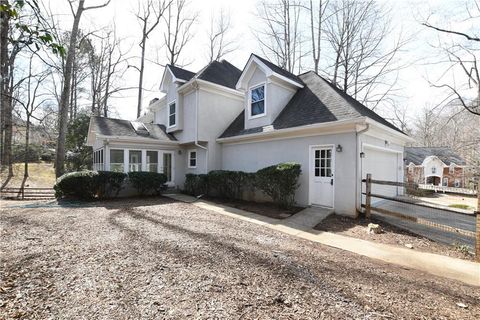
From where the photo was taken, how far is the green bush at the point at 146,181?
10938mm

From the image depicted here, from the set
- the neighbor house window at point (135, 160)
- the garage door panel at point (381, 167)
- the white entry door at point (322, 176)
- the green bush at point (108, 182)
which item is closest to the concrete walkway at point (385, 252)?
the white entry door at point (322, 176)

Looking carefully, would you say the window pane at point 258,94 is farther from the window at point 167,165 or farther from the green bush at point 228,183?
the window at point 167,165

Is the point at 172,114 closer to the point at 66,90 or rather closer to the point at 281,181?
the point at 66,90

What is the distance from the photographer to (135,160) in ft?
39.9

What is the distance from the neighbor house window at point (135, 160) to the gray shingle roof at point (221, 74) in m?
5.14

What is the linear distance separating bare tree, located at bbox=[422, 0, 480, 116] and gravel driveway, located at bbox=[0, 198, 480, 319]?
13430mm

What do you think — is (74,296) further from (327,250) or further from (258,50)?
(258,50)

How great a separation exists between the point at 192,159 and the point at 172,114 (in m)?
2.92

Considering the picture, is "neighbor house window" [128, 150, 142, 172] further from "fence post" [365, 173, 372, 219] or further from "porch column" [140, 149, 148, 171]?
"fence post" [365, 173, 372, 219]

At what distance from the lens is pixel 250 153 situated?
10.8m

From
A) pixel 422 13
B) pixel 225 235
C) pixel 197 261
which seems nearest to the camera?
pixel 197 261

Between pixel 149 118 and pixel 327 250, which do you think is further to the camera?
pixel 149 118

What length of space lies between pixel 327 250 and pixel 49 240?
19.1 ft

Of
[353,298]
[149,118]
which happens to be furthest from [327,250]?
[149,118]
